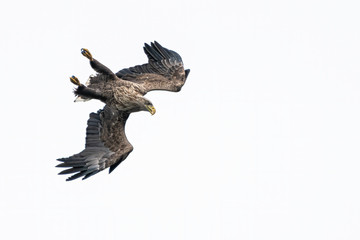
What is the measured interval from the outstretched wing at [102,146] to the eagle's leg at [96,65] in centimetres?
110

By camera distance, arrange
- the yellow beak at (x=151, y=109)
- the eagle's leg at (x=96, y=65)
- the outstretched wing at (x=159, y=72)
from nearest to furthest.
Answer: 1. the eagle's leg at (x=96, y=65)
2. the yellow beak at (x=151, y=109)
3. the outstretched wing at (x=159, y=72)

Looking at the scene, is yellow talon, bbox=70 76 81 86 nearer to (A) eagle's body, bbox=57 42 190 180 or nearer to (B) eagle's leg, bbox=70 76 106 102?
(B) eagle's leg, bbox=70 76 106 102

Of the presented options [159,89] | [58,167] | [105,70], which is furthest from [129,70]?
[58,167]

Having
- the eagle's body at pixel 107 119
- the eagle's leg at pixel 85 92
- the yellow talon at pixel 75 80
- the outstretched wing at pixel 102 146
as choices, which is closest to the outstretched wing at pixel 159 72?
the eagle's body at pixel 107 119

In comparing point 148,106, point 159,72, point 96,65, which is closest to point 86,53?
point 96,65

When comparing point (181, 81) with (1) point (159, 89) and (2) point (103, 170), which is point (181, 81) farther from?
(2) point (103, 170)

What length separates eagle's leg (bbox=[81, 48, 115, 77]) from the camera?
1756 cm

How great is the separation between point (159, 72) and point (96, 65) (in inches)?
129

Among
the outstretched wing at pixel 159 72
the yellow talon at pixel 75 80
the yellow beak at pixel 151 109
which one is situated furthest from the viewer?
the outstretched wing at pixel 159 72

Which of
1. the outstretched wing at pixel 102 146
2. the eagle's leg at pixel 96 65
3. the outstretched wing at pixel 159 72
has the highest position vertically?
the outstretched wing at pixel 159 72

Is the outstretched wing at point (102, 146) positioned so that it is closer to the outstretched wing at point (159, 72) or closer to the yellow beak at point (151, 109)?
the yellow beak at point (151, 109)

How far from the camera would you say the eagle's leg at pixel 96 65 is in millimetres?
17562

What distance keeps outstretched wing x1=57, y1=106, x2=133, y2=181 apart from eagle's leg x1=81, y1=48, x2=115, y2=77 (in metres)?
1.10

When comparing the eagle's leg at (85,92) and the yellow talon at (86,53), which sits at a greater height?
the yellow talon at (86,53)
